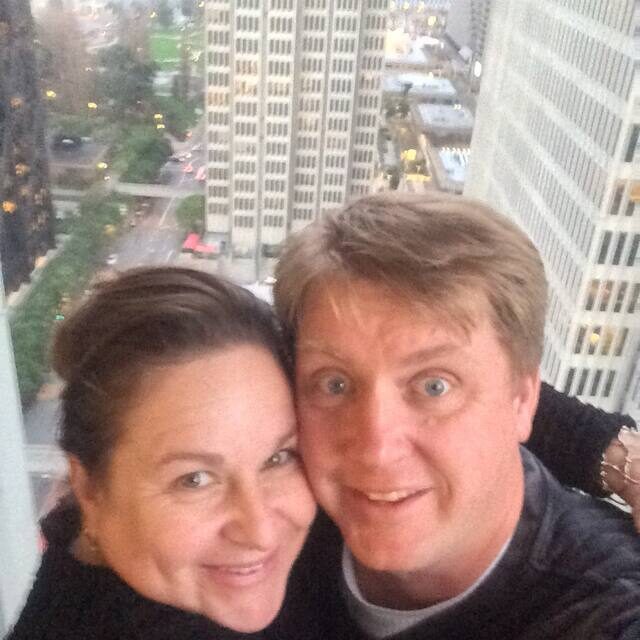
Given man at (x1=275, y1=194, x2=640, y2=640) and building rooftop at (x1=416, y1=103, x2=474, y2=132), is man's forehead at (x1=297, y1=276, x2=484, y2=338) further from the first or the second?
building rooftop at (x1=416, y1=103, x2=474, y2=132)

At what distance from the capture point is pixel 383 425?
88 centimetres

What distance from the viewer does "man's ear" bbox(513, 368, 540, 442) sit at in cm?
95

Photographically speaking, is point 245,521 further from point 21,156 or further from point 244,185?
point 21,156

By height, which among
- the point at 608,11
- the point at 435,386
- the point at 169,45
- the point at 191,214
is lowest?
the point at 191,214

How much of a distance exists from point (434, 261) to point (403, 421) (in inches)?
7.3

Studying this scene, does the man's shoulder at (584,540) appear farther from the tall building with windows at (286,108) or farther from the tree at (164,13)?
the tree at (164,13)

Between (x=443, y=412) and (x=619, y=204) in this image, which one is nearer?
(x=443, y=412)

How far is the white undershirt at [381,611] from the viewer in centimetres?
97

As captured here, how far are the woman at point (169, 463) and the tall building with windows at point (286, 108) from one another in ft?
3.03

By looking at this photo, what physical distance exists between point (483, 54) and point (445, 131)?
0.72 ft

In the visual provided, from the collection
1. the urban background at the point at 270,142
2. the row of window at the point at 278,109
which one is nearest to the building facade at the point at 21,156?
the urban background at the point at 270,142

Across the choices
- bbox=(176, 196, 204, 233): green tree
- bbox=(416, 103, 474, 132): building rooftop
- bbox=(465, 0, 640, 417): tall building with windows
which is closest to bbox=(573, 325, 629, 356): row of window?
bbox=(465, 0, 640, 417): tall building with windows

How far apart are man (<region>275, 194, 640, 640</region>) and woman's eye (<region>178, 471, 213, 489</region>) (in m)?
0.14

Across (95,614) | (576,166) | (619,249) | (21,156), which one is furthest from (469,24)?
(95,614)
